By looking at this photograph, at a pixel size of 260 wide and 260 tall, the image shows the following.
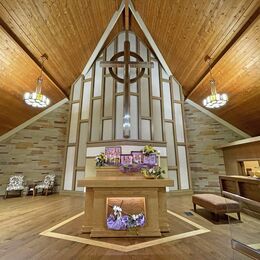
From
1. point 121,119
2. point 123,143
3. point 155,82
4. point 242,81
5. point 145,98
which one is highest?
point 155,82

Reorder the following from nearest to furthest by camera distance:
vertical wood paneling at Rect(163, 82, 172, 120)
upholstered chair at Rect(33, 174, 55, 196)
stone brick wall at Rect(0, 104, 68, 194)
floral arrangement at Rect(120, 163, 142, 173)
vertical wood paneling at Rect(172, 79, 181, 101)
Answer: floral arrangement at Rect(120, 163, 142, 173)
upholstered chair at Rect(33, 174, 55, 196)
stone brick wall at Rect(0, 104, 68, 194)
vertical wood paneling at Rect(163, 82, 172, 120)
vertical wood paneling at Rect(172, 79, 181, 101)

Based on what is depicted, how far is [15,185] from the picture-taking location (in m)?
5.88

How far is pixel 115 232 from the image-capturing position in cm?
245

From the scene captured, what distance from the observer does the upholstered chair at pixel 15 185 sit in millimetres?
5699

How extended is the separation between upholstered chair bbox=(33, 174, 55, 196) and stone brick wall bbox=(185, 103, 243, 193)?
5.93 meters

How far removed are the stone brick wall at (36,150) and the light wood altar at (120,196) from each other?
4861 mm

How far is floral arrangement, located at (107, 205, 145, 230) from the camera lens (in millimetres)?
2453

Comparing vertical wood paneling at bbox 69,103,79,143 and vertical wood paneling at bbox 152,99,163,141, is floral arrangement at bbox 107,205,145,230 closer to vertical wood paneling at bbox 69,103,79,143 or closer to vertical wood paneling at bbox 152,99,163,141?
vertical wood paneling at bbox 152,99,163,141

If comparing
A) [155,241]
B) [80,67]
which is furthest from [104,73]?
[155,241]

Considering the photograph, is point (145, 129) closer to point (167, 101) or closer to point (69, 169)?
point (167, 101)

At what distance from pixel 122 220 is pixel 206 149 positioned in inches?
226

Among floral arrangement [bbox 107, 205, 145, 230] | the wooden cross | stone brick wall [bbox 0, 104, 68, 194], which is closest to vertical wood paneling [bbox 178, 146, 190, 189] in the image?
the wooden cross

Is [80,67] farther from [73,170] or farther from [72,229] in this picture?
[72,229]

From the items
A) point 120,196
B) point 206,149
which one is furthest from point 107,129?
point 206,149
